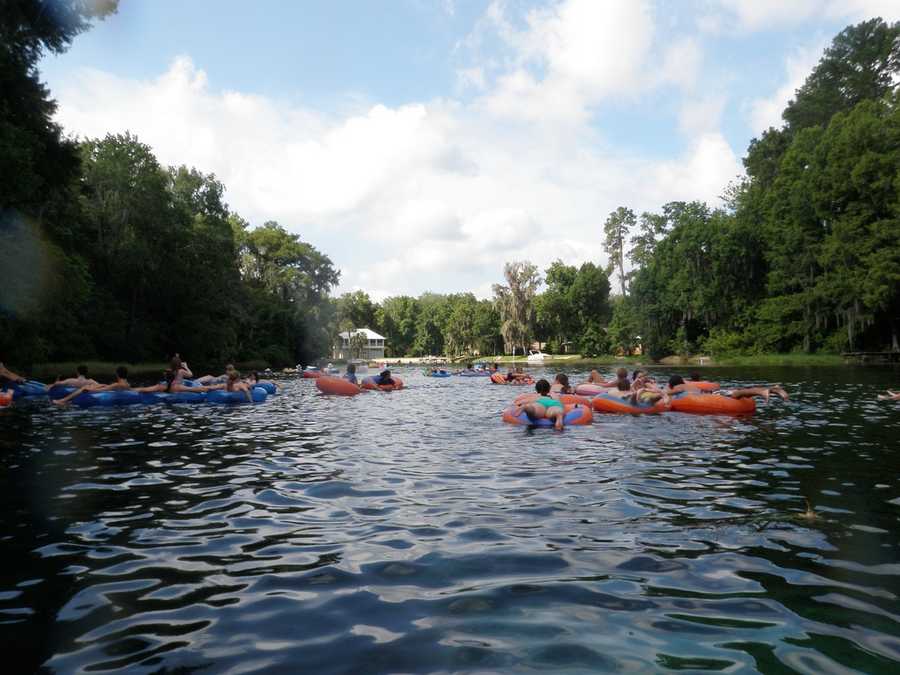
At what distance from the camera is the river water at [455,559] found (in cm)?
278

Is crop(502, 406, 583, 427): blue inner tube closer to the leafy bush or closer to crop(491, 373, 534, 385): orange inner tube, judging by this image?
crop(491, 373, 534, 385): orange inner tube

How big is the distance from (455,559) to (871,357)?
4582 cm

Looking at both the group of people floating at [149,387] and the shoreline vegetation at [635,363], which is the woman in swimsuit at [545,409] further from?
the shoreline vegetation at [635,363]

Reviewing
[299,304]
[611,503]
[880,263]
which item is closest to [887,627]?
[611,503]

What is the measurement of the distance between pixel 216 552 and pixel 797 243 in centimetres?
5094

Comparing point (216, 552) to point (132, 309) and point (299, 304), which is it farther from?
point (299, 304)

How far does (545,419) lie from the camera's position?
11648 mm

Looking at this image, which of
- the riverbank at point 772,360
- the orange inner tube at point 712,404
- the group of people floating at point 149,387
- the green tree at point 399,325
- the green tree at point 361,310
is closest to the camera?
the orange inner tube at point 712,404

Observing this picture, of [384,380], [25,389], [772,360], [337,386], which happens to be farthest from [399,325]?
[25,389]

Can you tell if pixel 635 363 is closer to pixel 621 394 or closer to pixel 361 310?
pixel 621 394

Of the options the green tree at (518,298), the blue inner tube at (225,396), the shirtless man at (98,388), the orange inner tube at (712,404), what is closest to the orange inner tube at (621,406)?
the orange inner tube at (712,404)

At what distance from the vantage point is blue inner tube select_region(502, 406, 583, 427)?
11617 mm

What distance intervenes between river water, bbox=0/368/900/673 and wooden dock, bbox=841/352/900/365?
36.4 meters

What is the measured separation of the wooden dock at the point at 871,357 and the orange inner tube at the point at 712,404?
3207cm
